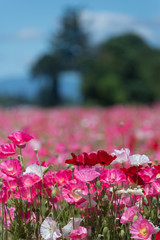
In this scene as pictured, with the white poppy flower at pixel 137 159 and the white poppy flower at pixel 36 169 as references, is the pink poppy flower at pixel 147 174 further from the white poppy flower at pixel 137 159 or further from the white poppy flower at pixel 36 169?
the white poppy flower at pixel 36 169

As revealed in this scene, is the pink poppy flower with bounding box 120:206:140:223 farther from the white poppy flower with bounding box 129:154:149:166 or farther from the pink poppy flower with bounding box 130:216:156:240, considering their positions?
the white poppy flower with bounding box 129:154:149:166

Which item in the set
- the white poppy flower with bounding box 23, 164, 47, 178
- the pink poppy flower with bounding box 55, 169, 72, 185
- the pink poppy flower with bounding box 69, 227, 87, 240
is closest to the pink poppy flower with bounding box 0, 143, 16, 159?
the white poppy flower with bounding box 23, 164, 47, 178

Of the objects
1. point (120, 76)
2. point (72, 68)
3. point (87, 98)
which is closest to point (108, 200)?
point (87, 98)

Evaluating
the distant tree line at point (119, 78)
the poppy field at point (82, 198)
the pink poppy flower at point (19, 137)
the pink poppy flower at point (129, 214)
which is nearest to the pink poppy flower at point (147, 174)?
the poppy field at point (82, 198)

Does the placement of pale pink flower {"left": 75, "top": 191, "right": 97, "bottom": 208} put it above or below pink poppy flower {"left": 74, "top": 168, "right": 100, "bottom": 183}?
below

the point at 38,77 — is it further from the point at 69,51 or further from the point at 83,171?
the point at 83,171

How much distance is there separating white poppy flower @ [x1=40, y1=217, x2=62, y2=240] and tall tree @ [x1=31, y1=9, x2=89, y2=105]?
45.3 meters

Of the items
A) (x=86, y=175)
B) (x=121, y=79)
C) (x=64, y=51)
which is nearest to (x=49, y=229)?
(x=86, y=175)

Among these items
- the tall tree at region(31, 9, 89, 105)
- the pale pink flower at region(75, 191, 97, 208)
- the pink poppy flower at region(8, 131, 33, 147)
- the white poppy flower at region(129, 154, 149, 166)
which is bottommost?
the pale pink flower at region(75, 191, 97, 208)

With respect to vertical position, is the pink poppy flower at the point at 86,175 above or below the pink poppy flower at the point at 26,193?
above

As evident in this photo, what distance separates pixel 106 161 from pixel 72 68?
4930cm

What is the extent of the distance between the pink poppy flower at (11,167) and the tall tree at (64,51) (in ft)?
148

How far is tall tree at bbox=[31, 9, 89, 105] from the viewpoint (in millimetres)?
49062

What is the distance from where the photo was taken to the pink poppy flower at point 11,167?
5.98ft
